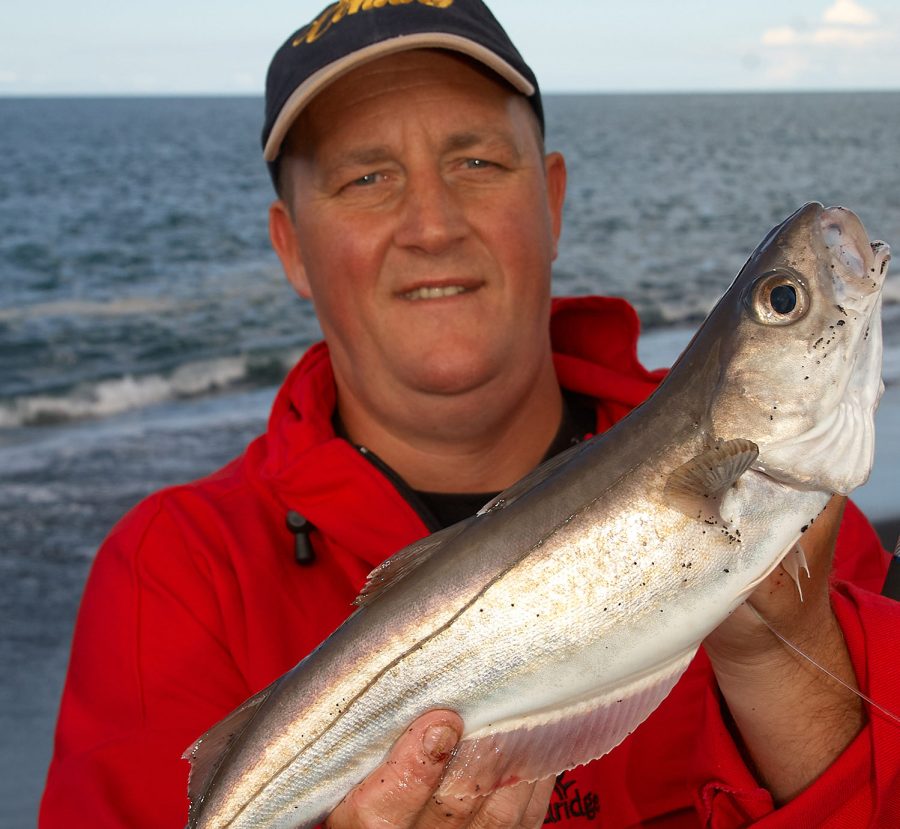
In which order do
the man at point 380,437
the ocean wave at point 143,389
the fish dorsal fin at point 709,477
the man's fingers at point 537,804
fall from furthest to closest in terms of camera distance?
the ocean wave at point 143,389 → the man at point 380,437 → the man's fingers at point 537,804 → the fish dorsal fin at point 709,477

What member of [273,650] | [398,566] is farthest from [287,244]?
[398,566]

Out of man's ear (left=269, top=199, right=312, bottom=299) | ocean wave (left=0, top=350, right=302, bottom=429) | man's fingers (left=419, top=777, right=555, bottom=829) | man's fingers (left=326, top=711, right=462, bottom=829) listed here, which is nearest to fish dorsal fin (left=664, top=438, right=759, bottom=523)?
man's fingers (left=326, top=711, right=462, bottom=829)

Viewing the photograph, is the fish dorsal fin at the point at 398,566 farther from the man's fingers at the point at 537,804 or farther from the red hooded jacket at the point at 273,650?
the red hooded jacket at the point at 273,650

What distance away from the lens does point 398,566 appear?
7.80ft

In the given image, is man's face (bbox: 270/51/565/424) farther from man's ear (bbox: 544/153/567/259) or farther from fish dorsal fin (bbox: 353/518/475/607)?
fish dorsal fin (bbox: 353/518/475/607)

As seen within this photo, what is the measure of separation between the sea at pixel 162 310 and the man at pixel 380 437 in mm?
2542

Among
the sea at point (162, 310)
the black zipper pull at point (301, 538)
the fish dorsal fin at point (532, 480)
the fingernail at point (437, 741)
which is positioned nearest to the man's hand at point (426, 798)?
the fingernail at point (437, 741)

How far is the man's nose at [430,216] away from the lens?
11.3ft

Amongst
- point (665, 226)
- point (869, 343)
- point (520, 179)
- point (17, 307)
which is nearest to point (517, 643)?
point (869, 343)

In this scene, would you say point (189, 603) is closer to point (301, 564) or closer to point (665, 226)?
point (301, 564)

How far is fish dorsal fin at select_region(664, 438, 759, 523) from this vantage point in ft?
6.73

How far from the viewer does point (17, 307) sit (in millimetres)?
19641

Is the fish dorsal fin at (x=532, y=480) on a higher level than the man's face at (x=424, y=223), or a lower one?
lower

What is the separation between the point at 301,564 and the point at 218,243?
25.2 m
